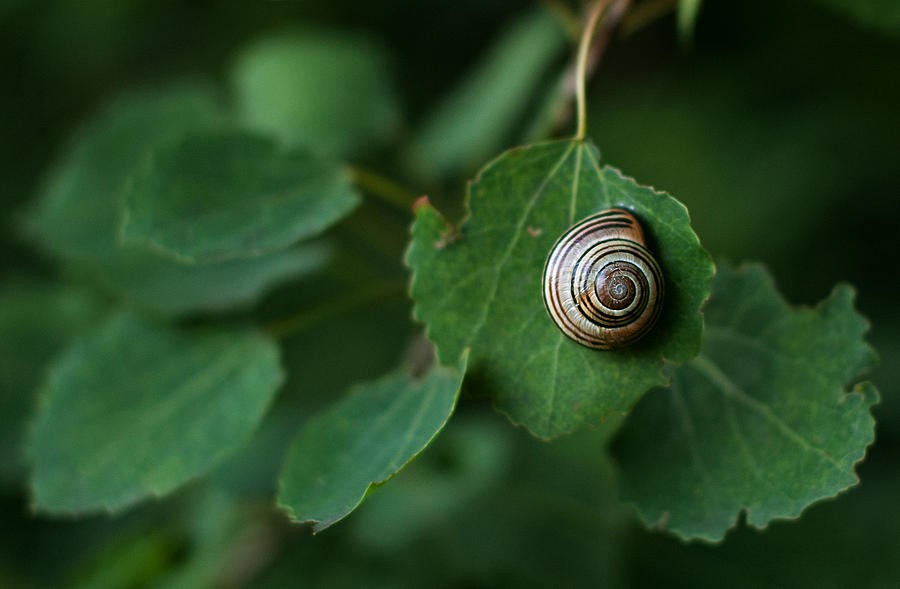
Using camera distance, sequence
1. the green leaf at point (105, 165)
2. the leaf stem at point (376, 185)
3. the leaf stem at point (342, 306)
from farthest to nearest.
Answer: the green leaf at point (105, 165) → the leaf stem at point (342, 306) → the leaf stem at point (376, 185)

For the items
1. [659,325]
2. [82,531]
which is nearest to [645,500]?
[659,325]

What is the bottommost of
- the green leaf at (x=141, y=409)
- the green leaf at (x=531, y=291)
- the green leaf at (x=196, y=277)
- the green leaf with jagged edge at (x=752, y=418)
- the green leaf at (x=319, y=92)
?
the green leaf at (x=141, y=409)

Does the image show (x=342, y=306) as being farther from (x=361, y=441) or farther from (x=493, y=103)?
(x=493, y=103)

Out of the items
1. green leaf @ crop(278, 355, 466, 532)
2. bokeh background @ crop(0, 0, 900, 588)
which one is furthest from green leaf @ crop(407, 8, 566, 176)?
green leaf @ crop(278, 355, 466, 532)

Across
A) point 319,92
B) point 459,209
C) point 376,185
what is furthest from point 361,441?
point 319,92

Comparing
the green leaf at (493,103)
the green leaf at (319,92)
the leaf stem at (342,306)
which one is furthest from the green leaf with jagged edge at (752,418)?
the green leaf at (319,92)

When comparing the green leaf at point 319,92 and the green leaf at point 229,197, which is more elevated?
the green leaf at point 229,197

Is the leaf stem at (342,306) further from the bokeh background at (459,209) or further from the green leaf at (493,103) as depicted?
the green leaf at (493,103)
